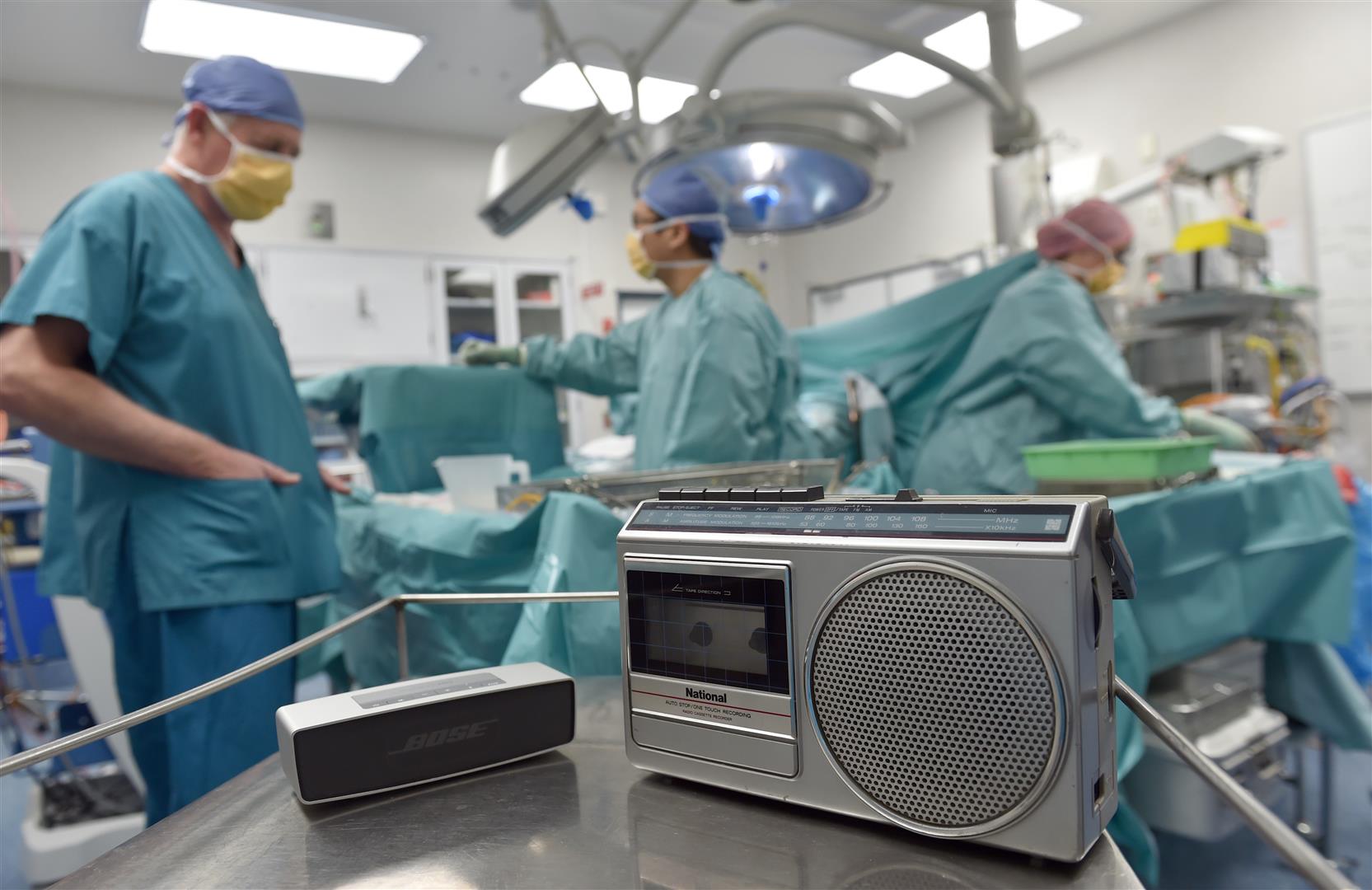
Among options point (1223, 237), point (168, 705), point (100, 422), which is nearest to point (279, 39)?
point (100, 422)

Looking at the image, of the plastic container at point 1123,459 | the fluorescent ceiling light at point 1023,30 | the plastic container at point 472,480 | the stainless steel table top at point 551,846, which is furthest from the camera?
the fluorescent ceiling light at point 1023,30

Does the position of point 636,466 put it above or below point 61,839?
above

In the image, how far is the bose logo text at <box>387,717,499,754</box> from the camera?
54 cm

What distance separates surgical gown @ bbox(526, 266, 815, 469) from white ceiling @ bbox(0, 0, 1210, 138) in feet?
6.60

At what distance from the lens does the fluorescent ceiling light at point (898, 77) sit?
435cm

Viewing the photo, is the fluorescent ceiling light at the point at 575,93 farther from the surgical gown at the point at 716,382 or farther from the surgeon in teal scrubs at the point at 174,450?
the surgeon in teal scrubs at the point at 174,450

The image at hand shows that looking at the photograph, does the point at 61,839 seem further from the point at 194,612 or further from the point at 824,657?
the point at 824,657

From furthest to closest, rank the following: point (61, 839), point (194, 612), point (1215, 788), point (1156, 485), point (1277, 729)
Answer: point (61, 839)
point (1277, 729)
point (1156, 485)
point (194, 612)
point (1215, 788)

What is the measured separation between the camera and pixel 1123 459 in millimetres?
1334

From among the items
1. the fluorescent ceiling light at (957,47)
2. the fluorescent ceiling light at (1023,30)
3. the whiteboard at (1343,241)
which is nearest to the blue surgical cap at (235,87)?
the fluorescent ceiling light at (957,47)

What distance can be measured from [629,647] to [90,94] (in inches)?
195

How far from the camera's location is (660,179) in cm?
160

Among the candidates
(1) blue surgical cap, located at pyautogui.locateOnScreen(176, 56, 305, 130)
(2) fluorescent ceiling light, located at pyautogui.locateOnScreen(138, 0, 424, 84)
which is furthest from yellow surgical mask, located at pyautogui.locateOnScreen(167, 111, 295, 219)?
(2) fluorescent ceiling light, located at pyautogui.locateOnScreen(138, 0, 424, 84)

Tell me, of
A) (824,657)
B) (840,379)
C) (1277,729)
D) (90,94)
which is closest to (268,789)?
(824,657)
